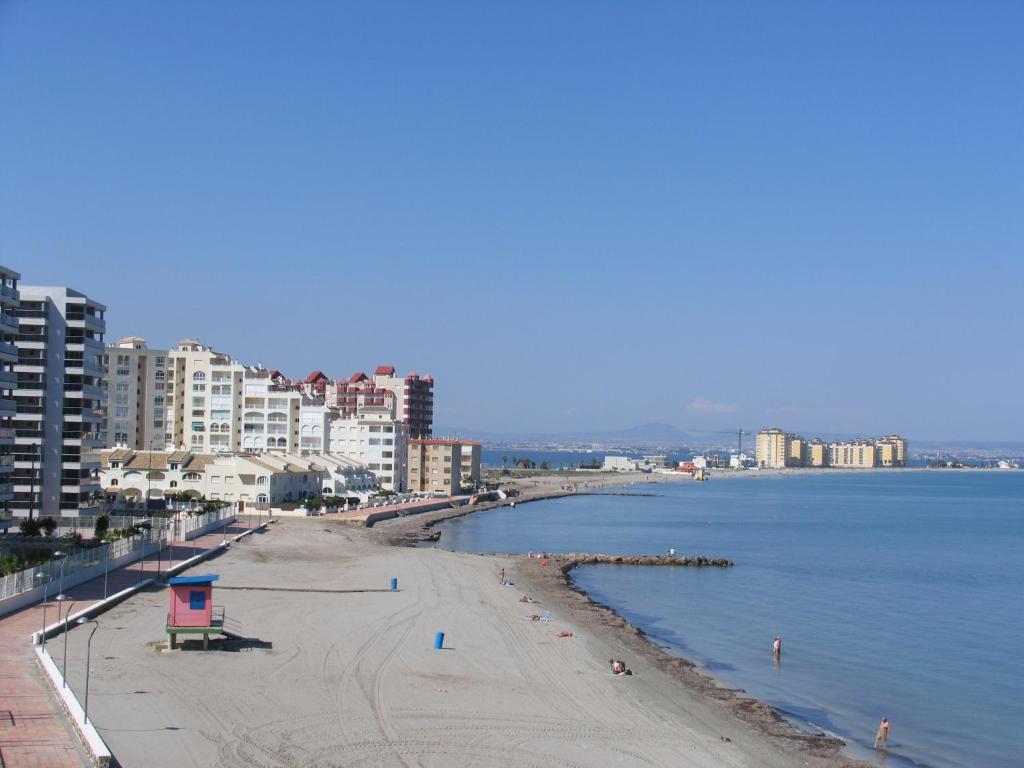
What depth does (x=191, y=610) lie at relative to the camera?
2639 centimetres

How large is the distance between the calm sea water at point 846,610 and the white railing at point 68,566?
755 inches

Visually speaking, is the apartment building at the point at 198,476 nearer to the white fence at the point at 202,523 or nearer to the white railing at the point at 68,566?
the white fence at the point at 202,523

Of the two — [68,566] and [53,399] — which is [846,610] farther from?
[53,399]

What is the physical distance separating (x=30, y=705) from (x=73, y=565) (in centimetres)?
1483

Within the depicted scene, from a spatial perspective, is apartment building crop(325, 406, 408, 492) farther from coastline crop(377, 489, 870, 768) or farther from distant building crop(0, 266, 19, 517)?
distant building crop(0, 266, 19, 517)

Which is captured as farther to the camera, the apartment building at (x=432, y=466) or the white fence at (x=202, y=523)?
the apartment building at (x=432, y=466)

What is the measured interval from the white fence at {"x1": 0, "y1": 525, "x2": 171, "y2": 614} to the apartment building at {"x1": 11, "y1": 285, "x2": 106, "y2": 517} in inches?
486

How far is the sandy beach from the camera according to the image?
19391 millimetres

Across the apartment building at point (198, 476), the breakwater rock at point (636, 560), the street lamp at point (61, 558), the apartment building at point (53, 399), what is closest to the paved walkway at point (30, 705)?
the street lamp at point (61, 558)

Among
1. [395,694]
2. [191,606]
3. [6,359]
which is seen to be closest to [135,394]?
[6,359]

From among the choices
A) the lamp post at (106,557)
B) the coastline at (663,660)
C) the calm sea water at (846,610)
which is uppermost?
the lamp post at (106,557)

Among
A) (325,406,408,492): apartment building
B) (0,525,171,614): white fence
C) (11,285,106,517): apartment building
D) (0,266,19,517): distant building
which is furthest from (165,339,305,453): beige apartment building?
(0,525,171,614): white fence

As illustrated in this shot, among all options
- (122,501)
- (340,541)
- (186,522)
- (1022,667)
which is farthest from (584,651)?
(122,501)

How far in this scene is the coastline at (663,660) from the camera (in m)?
23.2
